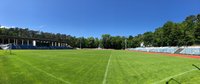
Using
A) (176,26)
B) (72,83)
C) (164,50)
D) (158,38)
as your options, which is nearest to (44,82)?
(72,83)

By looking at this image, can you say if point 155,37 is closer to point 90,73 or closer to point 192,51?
point 192,51

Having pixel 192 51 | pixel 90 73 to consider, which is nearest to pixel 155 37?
pixel 192 51

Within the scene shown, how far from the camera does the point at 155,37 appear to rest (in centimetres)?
11988

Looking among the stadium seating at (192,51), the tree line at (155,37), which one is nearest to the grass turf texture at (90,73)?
the stadium seating at (192,51)

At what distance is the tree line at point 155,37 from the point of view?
294 feet

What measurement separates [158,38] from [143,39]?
33.6 m

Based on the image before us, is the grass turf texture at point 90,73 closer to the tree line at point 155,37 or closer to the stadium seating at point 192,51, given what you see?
the stadium seating at point 192,51

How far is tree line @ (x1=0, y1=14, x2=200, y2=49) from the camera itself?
294 ft

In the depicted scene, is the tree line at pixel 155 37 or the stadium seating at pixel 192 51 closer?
the stadium seating at pixel 192 51

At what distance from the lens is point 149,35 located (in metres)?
138

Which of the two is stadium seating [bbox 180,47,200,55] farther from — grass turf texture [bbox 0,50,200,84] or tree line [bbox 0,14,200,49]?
tree line [bbox 0,14,200,49]

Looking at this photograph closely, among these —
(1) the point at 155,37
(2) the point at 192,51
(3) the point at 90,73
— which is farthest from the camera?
(1) the point at 155,37

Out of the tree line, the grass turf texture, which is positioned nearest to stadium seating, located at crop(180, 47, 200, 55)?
the grass turf texture

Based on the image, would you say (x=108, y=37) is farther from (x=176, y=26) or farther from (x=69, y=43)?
(x=176, y=26)
